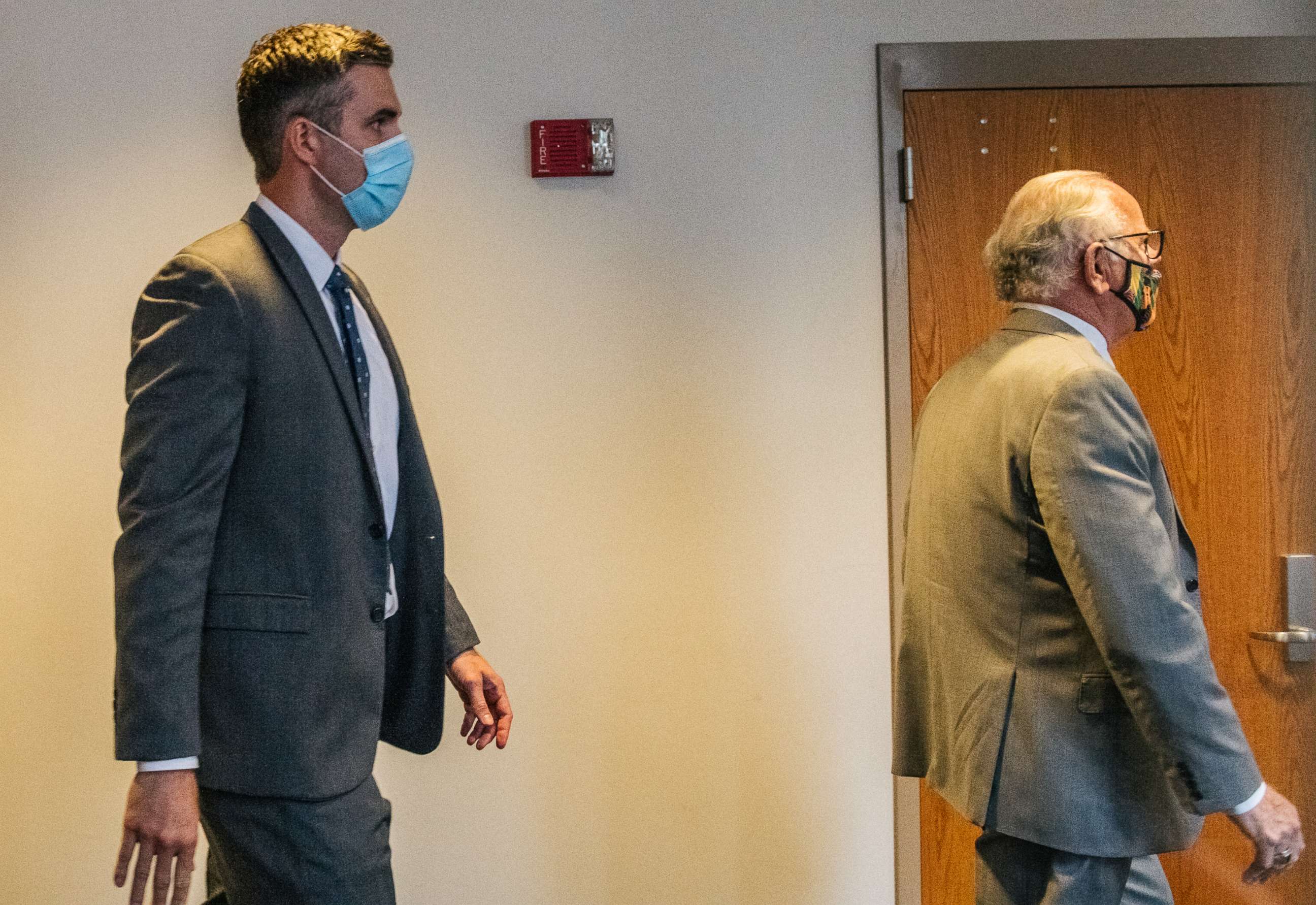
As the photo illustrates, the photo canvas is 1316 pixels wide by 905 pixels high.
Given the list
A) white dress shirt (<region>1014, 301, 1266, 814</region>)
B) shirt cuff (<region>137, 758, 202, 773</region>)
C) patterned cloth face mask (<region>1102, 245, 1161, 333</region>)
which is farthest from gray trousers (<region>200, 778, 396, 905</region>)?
patterned cloth face mask (<region>1102, 245, 1161, 333</region>)

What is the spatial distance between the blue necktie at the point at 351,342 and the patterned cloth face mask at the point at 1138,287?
3.60 feet

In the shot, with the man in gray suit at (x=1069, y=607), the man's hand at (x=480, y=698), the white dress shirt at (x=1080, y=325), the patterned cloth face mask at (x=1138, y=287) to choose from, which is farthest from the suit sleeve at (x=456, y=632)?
the patterned cloth face mask at (x=1138, y=287)

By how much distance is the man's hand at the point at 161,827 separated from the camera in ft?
3.89

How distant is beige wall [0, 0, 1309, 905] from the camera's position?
226cm

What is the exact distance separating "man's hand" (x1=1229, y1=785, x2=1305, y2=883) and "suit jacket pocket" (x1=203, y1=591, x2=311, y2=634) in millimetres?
1210

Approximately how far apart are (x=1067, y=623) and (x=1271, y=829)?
36cm

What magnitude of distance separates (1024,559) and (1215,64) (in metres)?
1.40

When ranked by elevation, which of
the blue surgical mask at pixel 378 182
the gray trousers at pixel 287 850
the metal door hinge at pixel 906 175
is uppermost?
the metal door hinge at pixel 906 175

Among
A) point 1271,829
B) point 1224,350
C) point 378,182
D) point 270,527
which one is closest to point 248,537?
point 270,527

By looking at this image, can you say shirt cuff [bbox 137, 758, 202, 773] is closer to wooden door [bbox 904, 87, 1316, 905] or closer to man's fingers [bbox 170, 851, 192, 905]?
man's fingers [bbox 170, 851, 192, 905]

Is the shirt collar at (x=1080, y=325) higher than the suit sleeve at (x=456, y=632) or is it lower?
higher

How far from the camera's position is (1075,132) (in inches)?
92.1

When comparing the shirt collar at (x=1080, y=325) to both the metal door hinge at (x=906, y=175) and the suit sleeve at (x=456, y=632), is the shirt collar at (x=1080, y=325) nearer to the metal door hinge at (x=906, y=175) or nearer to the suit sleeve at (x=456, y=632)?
the metal door hinge at (x=906, y=175)

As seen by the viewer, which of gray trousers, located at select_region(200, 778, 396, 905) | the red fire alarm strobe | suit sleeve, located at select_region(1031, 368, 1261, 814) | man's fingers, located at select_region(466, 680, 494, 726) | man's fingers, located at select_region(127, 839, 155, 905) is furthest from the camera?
the red fire alarm strobe
